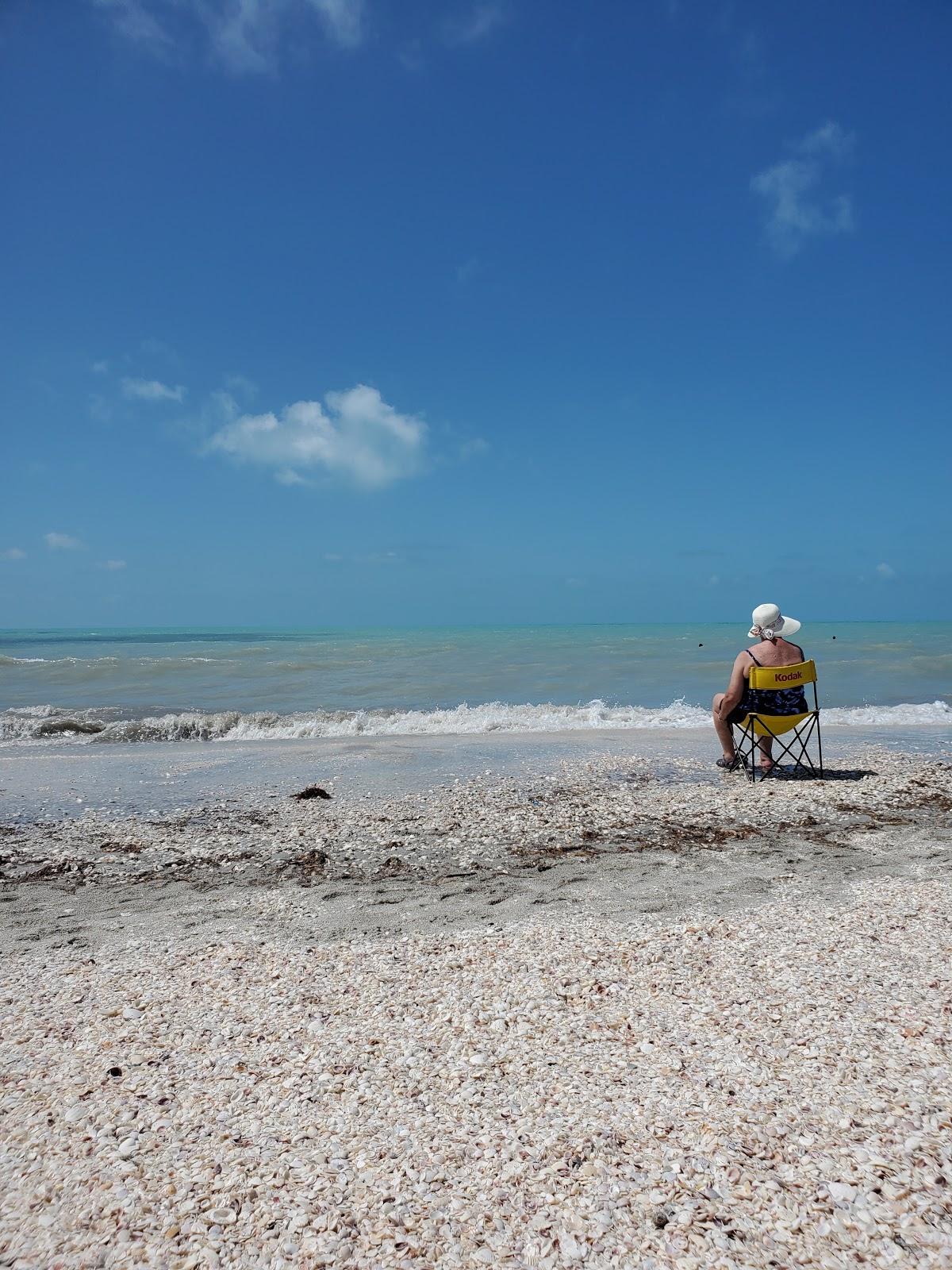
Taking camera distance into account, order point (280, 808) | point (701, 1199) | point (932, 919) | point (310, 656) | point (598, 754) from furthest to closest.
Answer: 1. point (310, 656)
2. point (598, 754)
3. point (280, 808)
4. point (932, 919)
5. point (701, 1199)

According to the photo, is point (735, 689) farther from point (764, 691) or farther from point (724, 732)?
point (724, 732)

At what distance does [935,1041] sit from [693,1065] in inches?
37.9

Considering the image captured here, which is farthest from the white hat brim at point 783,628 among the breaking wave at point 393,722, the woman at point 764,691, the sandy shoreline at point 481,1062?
the breaking wave at point 393,722

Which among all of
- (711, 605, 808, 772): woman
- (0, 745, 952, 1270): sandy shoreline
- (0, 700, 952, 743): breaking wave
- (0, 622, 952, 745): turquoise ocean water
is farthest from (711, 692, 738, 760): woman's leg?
(0, 622, 952, 745): turquoise ocean water

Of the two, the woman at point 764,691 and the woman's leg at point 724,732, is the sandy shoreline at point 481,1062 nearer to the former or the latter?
the woman at point 764,691

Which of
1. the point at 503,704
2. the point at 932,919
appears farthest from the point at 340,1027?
the point at 503,704

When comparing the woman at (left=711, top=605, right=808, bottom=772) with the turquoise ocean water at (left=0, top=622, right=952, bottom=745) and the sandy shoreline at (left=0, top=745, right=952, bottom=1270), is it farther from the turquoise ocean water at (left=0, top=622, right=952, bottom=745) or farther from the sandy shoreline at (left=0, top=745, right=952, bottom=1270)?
the turquoise ocean water at (left=0, top=622, right=952, bottom=745)

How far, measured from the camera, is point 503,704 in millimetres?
16719

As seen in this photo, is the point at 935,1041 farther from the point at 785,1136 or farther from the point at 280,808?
the point at 280,808

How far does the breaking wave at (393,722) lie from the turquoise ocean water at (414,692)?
4 centimetres

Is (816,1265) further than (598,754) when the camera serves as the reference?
No

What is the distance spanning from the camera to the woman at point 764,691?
8.52m

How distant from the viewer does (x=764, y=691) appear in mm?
8445

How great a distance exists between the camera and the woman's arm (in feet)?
28.2
